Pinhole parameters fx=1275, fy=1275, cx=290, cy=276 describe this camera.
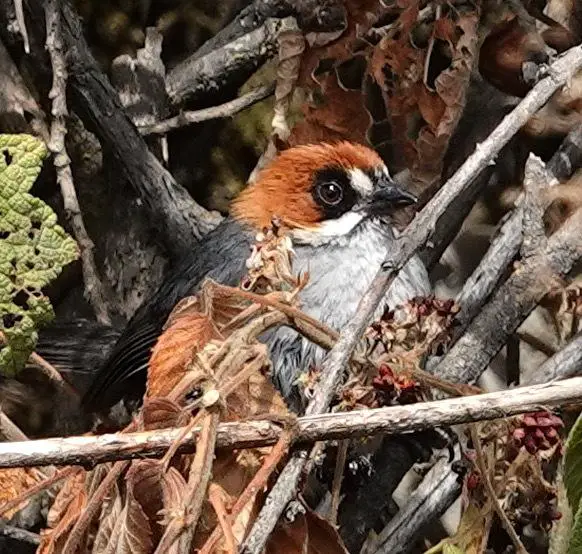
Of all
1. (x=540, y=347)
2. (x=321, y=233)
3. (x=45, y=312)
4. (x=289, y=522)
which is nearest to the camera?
(x=289, y=522)

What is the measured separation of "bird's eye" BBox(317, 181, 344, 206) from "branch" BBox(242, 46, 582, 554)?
879 millimetres

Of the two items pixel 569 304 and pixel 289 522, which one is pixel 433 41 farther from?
pixel 289 522

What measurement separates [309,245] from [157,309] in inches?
17.7

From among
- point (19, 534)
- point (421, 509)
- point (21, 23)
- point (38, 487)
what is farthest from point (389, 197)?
point (38, 487)

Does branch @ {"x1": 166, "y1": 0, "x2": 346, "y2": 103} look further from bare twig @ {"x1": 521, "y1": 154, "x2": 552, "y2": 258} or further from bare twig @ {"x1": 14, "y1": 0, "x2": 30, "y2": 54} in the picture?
bare twig @ {"x1": 521, "y1": 154, "x2": 552, "y2": 258}

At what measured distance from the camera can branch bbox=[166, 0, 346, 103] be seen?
3.39 meters

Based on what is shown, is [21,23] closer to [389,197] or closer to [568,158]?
[389,197]

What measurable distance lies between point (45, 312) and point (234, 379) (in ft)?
3.23

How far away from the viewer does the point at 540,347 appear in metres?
3.07

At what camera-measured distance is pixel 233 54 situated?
340 centimetres

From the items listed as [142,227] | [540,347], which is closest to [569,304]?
[540,347]

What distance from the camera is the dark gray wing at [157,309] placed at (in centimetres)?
306

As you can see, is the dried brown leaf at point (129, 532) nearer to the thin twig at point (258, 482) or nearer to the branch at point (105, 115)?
the thin twig at point (258, 482)

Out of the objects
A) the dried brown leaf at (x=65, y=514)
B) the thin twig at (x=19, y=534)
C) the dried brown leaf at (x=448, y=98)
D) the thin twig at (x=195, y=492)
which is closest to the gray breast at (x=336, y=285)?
the dried brown leaf at (x=448, y=98)
